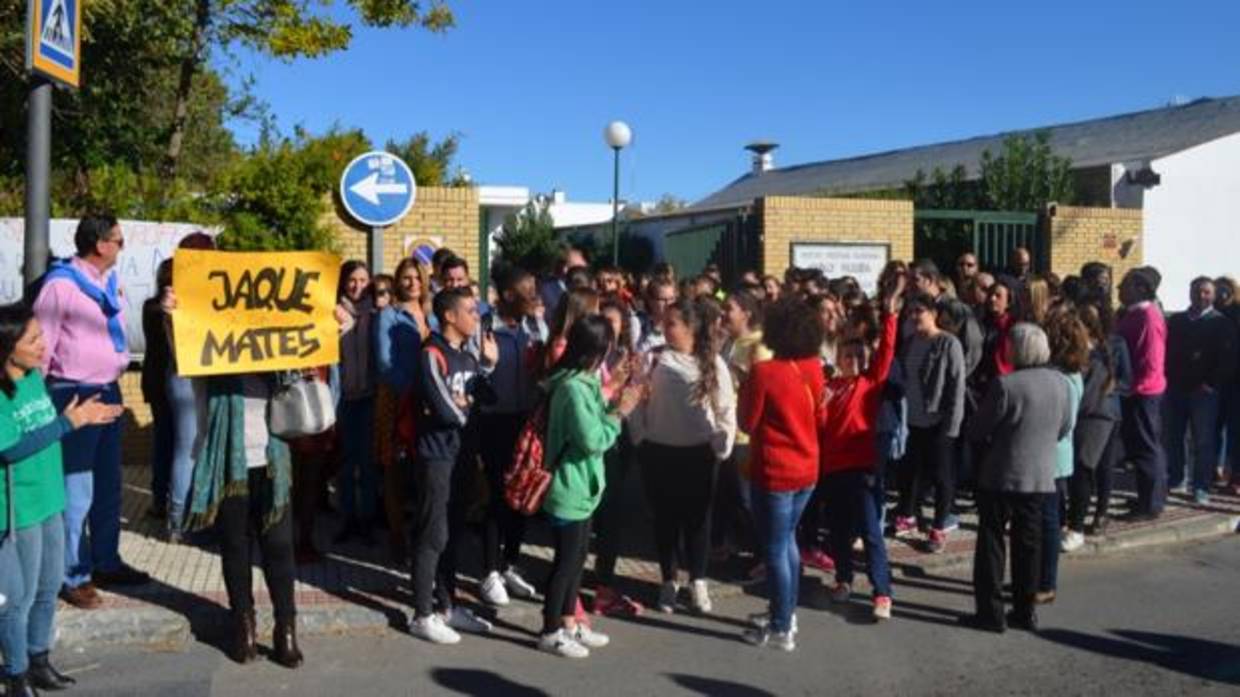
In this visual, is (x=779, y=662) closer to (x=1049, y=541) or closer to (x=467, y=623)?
(x=467, y=623)

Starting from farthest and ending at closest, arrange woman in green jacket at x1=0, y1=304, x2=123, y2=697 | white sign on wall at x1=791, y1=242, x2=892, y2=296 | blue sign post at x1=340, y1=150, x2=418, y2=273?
white sign on wall at x1=791, y1=242, x2=892, y2=296 < blue sign post at x1=340, y1=150, x2=418, y2=273 < woman in green jacket at x1=0, y1=304, x2=123, y2=697

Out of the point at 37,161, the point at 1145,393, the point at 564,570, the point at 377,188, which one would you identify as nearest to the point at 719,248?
the point at 377,188

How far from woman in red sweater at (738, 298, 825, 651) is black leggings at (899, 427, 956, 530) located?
7.09 feet

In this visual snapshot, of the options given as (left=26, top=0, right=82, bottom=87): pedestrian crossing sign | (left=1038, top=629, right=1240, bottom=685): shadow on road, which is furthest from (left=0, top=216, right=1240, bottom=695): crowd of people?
(left=26, top=0, right=82, bottom=87): pedestrian crossing sign

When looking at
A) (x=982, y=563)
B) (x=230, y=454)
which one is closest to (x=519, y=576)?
(x=230, y=454)

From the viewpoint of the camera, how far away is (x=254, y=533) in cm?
580

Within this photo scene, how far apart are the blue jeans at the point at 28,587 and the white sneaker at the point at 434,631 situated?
1.76 metres

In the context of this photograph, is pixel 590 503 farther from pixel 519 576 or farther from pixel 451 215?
pixel 451 215

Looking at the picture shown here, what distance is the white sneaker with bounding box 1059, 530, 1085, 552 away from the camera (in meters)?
8.09

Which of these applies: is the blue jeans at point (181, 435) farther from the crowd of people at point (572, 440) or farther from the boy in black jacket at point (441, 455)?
the boy in black jacket at point (441, 455)

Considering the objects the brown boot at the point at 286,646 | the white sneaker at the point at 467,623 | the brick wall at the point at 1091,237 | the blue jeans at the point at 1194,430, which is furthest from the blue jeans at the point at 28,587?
the brick wall at the point at 1091,237

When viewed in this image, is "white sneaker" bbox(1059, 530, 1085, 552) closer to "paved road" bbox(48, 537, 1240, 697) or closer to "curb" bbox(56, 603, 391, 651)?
"paved road" bbox(48, 537, 1240, 697)

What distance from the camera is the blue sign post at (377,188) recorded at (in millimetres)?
9430

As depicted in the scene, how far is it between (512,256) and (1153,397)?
15385 mm
